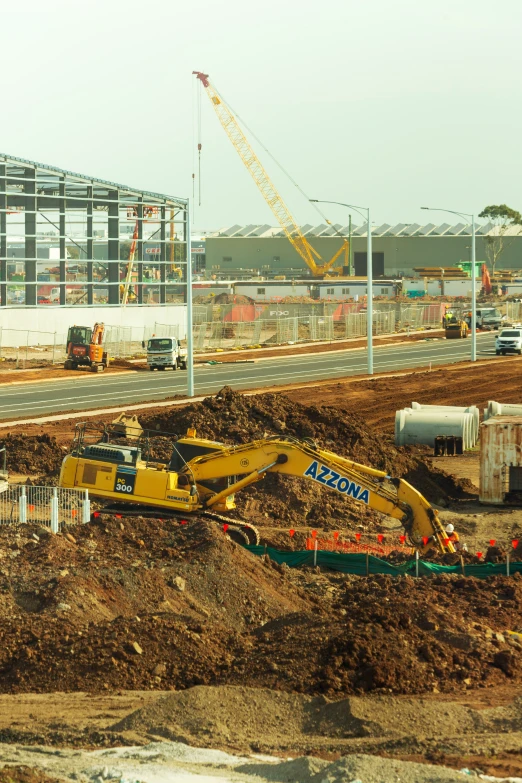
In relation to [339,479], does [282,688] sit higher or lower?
lower

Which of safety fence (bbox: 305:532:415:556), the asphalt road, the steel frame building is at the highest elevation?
the steel frame building

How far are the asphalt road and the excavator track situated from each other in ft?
64.9

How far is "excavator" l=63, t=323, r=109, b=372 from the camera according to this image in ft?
194

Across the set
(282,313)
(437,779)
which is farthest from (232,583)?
(282,313)

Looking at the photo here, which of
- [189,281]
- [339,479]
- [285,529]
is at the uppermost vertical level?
[189,281]

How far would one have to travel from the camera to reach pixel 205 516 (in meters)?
21.2

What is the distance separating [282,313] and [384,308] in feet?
54.4

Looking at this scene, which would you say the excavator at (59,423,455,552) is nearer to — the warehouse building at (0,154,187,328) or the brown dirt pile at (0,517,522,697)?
the brown dirt pile at (0,517,522,697)

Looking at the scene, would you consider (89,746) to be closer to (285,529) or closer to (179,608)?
(179,608)

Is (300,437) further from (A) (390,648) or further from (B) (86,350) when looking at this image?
(B) (86,350)

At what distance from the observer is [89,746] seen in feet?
36.8

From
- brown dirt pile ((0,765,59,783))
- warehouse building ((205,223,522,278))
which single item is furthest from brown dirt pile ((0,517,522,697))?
warehouse building ((205,223,522,278))

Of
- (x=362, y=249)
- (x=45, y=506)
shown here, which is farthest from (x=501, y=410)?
(x=362, y=249)

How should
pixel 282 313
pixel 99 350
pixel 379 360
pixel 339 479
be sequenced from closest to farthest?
pixel 339 479 → pixel 99 350 → pixel 379 360 → pixel 282 313
